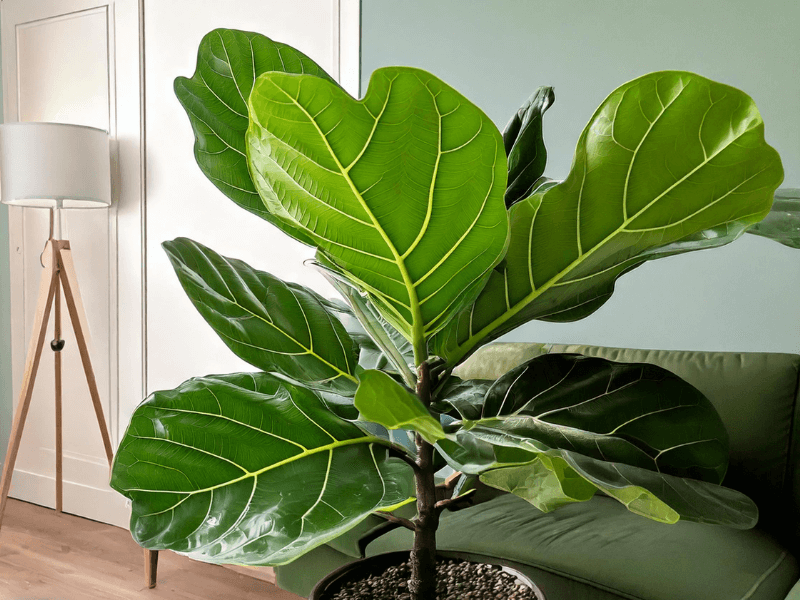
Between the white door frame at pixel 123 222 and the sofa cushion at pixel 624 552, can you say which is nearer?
the sofa cushion at pixel 624 552

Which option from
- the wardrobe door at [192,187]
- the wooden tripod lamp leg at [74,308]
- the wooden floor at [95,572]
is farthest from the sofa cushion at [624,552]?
the wooden tripod lamp leg at [74,308]

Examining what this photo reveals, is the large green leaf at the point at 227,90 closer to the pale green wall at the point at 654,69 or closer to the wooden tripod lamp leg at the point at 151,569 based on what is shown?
the pale green wall at the point at 654,69

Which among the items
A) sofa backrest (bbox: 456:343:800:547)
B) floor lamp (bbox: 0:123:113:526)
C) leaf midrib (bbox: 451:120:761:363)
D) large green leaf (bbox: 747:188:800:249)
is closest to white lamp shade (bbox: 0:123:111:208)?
floor lamp (bbox: 0:123:113:526)

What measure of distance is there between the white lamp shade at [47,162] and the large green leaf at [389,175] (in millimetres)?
2602

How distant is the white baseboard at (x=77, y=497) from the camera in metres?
3.05

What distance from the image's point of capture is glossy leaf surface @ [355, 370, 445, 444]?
36cm

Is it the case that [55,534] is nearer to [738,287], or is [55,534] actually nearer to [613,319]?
[613,319]

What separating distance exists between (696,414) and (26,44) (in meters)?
3.84

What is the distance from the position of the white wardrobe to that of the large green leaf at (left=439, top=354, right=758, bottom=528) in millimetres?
2105

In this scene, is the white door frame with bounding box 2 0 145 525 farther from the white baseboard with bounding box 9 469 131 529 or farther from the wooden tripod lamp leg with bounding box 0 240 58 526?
the wooden tripod lamp leg with bounding box 0 240 58 526

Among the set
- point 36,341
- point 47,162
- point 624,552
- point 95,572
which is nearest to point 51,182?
point 47,162

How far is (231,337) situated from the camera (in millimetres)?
496

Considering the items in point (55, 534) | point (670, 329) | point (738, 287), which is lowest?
point (55, 534)

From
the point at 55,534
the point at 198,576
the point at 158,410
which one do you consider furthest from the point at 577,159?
the point at 55,534
